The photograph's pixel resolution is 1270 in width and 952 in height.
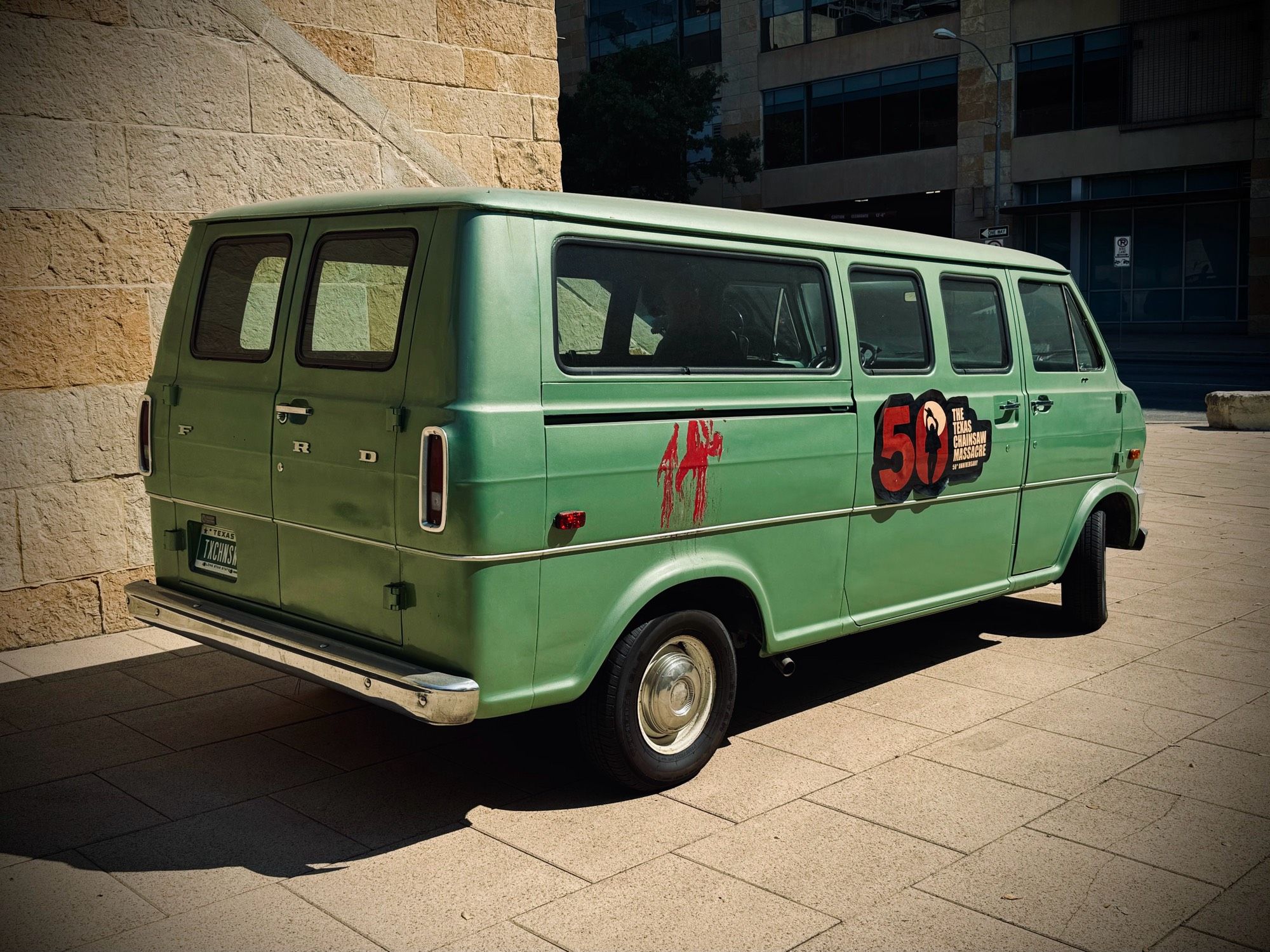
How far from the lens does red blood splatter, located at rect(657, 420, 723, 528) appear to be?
4332mm

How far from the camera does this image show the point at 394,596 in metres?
4.02

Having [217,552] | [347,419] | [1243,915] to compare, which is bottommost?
[1243,915]

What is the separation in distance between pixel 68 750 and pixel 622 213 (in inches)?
120

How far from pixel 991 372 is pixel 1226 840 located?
2537 mm

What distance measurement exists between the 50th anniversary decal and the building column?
32.8 meters

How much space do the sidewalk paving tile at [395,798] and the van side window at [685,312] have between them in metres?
1.63

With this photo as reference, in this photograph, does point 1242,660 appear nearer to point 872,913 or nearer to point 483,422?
point 872,913

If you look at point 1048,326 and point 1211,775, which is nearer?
point 1211,775

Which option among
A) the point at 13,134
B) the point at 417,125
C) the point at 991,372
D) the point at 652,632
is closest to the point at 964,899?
the point at 652,632

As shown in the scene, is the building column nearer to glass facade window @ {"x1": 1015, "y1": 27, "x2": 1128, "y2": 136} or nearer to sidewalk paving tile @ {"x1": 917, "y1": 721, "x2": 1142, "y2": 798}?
glass facade window @ {"x1": 1015, "y1": 27, "x2": 1128, "y2": 136}

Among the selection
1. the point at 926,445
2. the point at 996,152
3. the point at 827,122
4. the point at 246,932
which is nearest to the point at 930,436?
the point at 926,445

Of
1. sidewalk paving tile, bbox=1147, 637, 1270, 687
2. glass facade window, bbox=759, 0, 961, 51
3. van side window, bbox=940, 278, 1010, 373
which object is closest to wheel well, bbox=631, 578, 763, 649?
van side window, bbox=940, 278, 1010, 373

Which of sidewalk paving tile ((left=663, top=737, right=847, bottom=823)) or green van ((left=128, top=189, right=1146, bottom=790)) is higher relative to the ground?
green van ((left=128, top=189, right=1146, bottom=790))

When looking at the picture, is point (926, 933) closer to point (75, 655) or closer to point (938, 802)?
point (938, 802)
